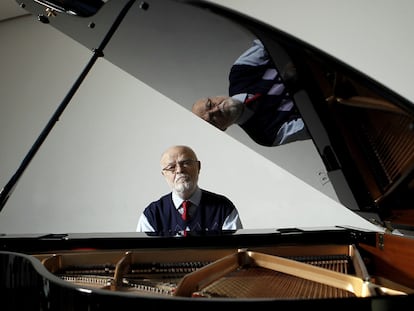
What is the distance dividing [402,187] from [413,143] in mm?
216

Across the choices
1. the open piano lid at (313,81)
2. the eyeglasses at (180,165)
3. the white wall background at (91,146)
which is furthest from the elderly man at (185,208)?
the open piano lid at (313,81)

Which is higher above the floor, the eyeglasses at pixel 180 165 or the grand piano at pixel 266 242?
the eyeglasses at pixel 180 165

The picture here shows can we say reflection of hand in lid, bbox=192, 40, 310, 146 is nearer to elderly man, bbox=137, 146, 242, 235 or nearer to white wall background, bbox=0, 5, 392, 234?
elderly man, bbox=137, 146, 242, 235

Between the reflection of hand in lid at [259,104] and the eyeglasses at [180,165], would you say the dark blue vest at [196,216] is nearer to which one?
the eyeglasses at [180,165]

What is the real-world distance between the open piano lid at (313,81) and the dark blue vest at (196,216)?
934 millimetres

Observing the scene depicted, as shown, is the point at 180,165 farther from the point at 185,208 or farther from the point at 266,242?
the point at 266,242

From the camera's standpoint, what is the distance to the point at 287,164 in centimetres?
181

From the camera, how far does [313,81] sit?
112cm

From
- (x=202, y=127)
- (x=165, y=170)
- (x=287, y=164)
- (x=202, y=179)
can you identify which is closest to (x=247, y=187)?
(x=202, y=179)

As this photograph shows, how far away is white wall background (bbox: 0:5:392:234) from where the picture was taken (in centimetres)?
323

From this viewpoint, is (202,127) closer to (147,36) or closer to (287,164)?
(287,164)

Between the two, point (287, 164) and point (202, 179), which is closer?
point (287, 164)

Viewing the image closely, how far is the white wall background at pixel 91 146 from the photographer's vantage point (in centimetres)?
Result: 323

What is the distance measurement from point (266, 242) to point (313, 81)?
79 centimetres
